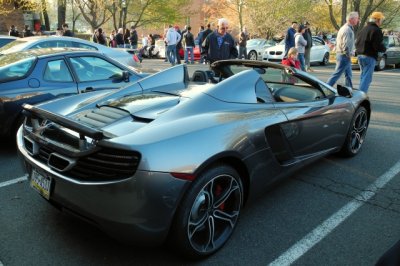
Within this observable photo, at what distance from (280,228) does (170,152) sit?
1342 mm

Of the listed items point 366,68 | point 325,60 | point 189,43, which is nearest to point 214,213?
point 366,68

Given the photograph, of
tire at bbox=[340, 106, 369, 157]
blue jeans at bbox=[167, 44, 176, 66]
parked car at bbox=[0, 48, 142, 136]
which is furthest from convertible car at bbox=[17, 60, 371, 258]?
blue jeans at bbox=[167, 44, 176, 66]

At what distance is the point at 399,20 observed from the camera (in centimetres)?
4900

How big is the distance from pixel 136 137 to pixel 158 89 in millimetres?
1419

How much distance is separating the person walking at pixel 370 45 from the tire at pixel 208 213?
6.19m

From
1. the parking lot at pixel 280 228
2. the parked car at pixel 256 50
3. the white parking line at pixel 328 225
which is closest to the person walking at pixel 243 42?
the parked car at pixel 256 50

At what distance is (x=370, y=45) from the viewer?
7.84 metres

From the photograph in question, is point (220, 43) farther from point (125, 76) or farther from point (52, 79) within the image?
point (52, 79)

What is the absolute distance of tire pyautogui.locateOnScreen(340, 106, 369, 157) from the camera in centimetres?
462

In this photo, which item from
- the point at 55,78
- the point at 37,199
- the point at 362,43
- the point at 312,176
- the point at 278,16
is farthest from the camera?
the point at 278,16

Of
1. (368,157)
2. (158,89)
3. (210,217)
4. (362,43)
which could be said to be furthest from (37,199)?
(362,43)

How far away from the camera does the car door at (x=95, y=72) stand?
212 inches

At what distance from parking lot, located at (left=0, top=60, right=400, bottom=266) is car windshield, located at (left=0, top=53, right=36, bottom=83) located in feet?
3.69

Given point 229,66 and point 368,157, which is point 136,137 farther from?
point 368,157
